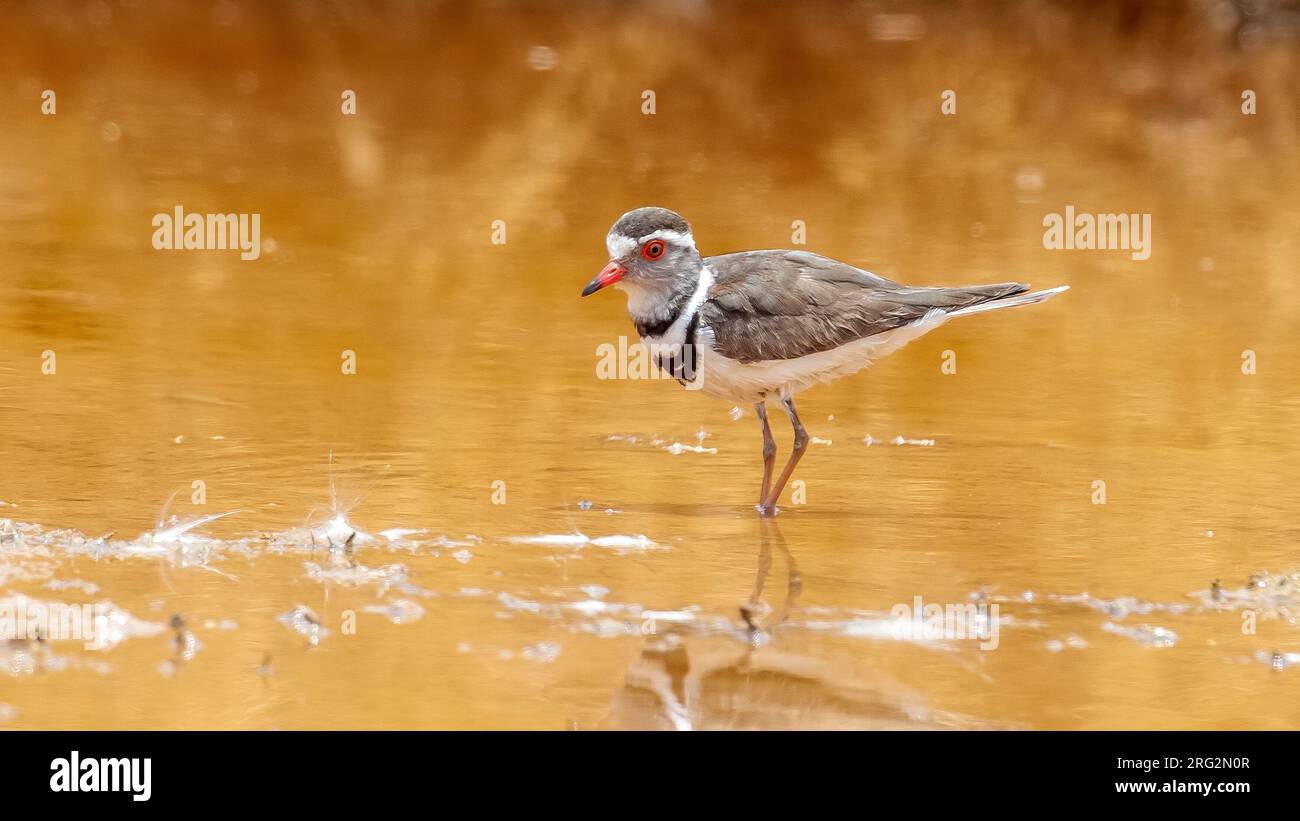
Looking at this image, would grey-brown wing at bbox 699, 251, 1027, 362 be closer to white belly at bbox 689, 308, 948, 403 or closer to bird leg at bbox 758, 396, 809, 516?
white belly at bbox 689, 308, 948, 403

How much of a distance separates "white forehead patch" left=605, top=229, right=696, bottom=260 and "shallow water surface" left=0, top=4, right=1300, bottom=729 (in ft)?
3.07

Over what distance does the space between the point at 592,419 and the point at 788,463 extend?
1186 mm

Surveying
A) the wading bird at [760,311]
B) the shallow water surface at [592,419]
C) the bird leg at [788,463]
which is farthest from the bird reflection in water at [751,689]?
the wading bird at [760,311]

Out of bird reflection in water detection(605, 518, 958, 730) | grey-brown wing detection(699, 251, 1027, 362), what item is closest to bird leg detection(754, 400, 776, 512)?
grey-brown wing detection(699, 251, 1027, 362)

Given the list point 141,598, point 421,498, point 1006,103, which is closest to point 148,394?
point 421,498

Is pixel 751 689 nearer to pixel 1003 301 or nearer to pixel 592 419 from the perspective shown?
pixel 1003 301

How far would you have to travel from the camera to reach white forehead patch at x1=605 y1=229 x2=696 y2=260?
24.9 ft

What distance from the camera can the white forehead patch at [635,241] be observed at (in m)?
7.60

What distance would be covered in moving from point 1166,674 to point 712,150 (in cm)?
1012

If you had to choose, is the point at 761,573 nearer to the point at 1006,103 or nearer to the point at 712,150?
the point at 712,150

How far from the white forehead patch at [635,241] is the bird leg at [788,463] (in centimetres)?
80

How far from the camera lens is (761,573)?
6.63 m

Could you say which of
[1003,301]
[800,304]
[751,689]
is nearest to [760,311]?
[800,304]

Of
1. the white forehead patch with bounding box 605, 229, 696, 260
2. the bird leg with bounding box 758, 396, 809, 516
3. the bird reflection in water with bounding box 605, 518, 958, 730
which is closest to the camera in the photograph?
the bird reflection in water with bounding box 605, 518, 958, 730
